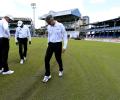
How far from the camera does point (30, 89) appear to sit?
308 inches

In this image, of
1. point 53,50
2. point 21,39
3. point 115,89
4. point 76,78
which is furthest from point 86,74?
point 21,39

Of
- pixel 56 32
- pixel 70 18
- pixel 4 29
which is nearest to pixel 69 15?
pixel 70 18

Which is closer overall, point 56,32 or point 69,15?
point 56,32

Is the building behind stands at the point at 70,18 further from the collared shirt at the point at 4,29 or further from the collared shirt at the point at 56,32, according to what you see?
the collared shirt at the point at 56,32

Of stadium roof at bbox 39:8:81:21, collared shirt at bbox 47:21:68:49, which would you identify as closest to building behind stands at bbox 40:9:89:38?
stadium roof at bbox 39:8:81:21

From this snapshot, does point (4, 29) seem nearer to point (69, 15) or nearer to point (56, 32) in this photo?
point (56, 32)

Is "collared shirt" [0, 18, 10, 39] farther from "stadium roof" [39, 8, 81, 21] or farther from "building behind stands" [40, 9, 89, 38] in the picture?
"stadium roof" [39, 8, 81, 21]

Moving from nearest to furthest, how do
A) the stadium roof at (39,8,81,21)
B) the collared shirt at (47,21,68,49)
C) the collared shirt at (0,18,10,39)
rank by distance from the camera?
the collared shirt at (47,21,68,49) < the collared shirt at (0,18,10,39) < the stadium roof at (39,8,81,21)

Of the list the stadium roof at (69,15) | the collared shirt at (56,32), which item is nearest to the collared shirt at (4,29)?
the collared shirt at (56,32)

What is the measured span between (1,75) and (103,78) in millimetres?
3436

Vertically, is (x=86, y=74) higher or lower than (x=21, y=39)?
lower

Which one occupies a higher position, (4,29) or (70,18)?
(70,18)

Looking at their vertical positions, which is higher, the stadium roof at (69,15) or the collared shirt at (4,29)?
the stadium roof at (69,15)

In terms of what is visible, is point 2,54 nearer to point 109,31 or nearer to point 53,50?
point 53,50
